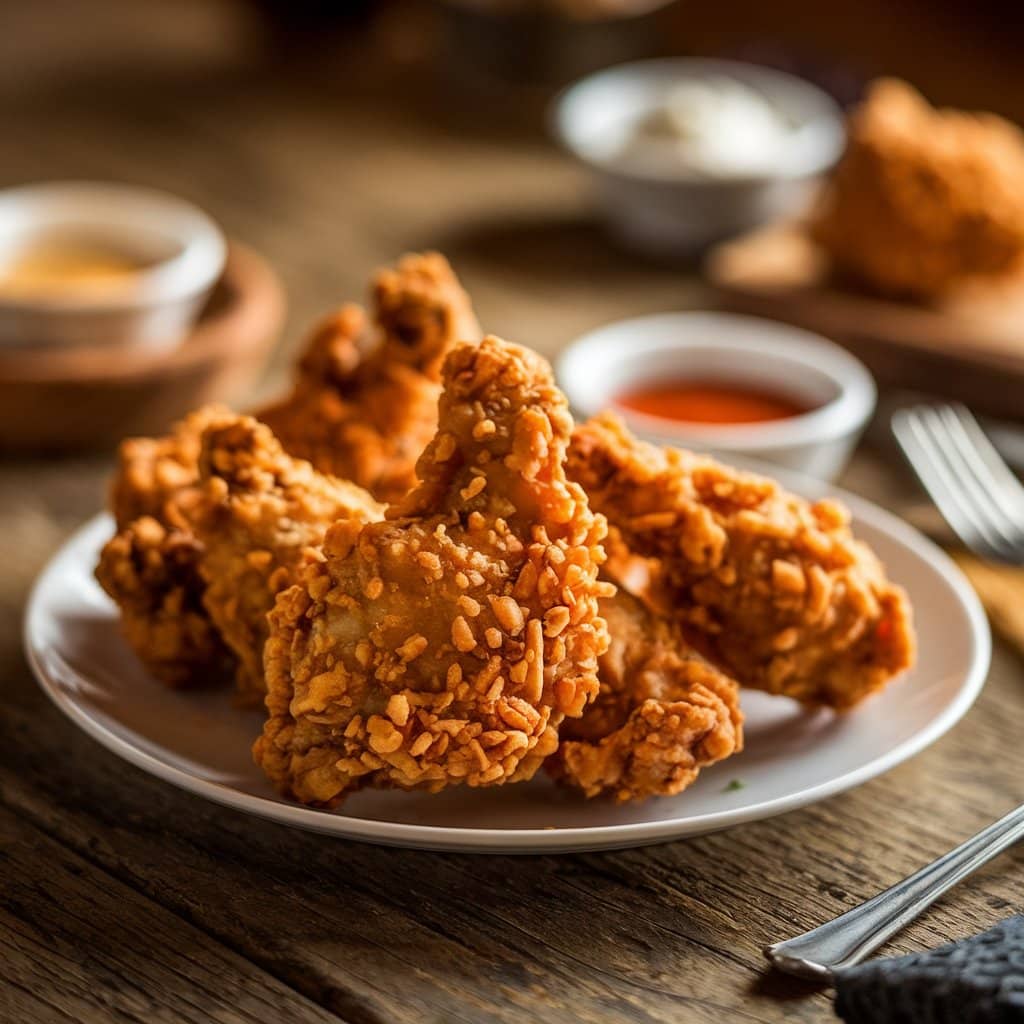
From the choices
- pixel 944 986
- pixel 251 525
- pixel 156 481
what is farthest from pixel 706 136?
pixel 944 986

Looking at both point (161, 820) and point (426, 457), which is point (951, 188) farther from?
point (161, 820)

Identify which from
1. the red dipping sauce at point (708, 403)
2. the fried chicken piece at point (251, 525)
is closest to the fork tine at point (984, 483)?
the red dipping sauce at point (708, 403)

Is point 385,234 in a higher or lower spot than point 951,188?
lower

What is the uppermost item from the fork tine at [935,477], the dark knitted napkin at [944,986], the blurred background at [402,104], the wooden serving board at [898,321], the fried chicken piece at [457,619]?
the fried chicken piece at [457,619]

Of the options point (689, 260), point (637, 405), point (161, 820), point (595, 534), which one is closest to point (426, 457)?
point (595, 534)

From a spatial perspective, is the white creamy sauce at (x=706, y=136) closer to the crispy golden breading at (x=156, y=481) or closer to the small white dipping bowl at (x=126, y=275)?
the small white dipping bowl at (x=126, y=275)

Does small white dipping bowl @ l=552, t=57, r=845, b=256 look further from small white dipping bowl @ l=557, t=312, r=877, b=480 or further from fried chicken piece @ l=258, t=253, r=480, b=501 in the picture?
fried chicken piece @ l=258, t=253, r=480, b=501
